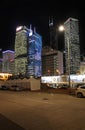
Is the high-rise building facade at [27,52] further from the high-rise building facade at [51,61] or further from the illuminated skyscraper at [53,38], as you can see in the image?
the illuminated skyscraper at [53,38]

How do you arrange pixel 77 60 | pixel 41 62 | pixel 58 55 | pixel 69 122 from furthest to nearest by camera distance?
pixel 41 62 → pixel 58 55 → pixel 77 60 → pixel 69 122

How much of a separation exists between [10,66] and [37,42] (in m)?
33.2

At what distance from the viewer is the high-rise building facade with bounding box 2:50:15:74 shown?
17700 centimetres

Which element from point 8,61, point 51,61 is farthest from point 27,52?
point 8,61

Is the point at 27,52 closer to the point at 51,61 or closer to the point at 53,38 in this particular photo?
the point at 51,61

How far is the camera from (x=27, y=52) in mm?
159125

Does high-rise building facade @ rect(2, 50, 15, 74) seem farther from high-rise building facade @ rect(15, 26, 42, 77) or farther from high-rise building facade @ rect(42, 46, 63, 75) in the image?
high-rise building facade @ rect(42, 46, 63, 75)

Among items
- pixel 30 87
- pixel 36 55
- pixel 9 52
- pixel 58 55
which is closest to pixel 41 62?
pixel 36 55

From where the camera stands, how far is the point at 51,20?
642ft

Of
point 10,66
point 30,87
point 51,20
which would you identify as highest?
point 51,20

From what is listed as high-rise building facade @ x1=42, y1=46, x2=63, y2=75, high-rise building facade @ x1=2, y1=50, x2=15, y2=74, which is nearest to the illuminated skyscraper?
high-rise building facade @ x1=42, y1=46, x2=63, y2=75

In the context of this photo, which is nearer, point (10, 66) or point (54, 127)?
point (54, 127)

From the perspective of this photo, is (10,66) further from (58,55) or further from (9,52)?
(58,55)

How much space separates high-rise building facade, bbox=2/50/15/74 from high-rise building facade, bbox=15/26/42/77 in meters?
12.5
